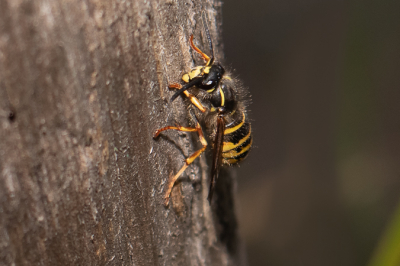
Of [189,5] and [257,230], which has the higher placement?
[189,5]

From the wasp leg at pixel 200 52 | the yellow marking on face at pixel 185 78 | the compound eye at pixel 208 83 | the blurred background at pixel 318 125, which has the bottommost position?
the blurred background at pixel 318 125

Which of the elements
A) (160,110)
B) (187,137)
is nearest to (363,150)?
(187,137)

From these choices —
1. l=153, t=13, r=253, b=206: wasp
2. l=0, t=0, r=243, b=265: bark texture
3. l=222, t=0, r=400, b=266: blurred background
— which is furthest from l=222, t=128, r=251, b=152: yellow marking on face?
l=222, t=0, r=400, b=266: blurred background

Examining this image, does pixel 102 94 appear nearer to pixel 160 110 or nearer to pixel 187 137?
pixel 160 110

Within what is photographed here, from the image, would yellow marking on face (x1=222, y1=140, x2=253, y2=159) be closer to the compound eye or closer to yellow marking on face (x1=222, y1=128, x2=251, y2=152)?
yellow marking on face (x1=222, y1=128, x2=251, y2=152)

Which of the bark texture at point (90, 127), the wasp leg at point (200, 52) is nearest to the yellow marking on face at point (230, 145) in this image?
the wasp leg at point (200, 52)

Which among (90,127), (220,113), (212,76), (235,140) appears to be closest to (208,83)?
(212,76)

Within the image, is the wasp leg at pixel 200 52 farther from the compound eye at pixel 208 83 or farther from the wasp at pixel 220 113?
the compound eye at pixel 208 83

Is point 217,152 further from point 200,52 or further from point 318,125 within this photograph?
point 318,125
